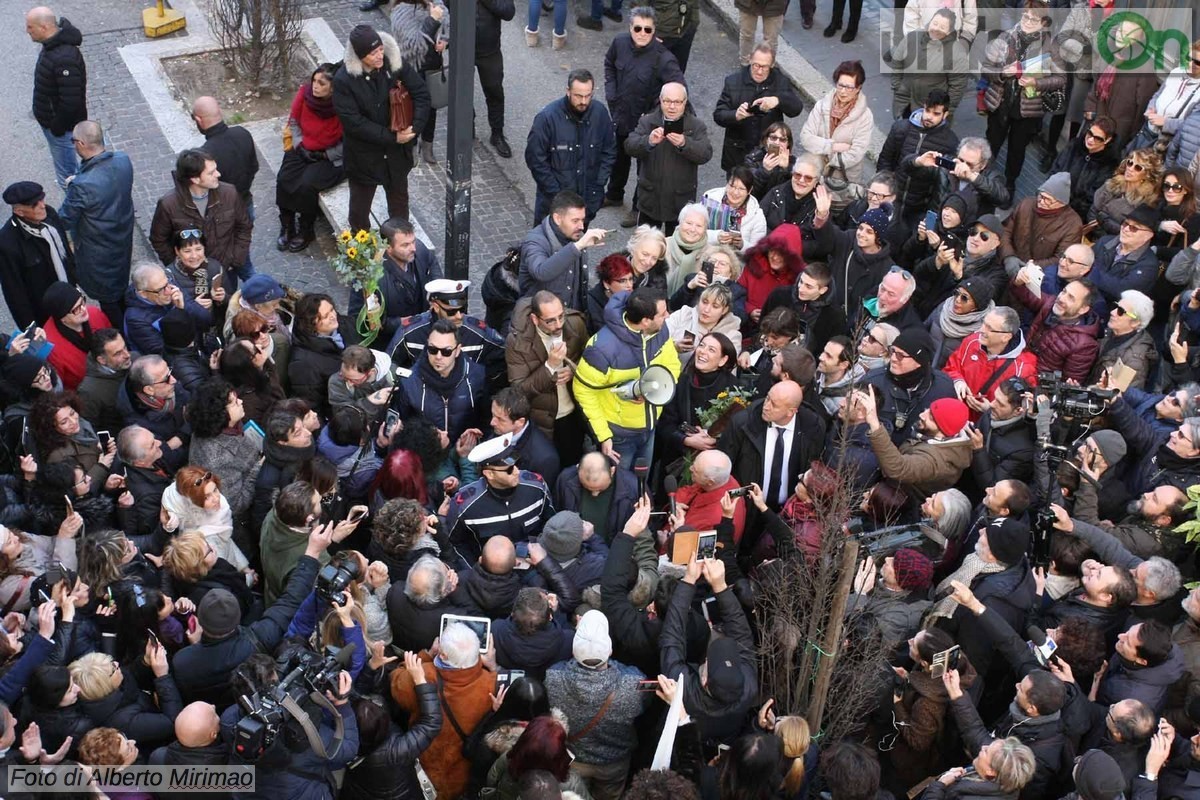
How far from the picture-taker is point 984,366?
8250mm

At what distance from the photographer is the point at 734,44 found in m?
14.1

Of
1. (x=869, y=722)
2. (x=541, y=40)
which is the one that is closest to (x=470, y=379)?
(x=869, y=722)

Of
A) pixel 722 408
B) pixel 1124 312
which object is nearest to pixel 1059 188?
pixel 1124 312

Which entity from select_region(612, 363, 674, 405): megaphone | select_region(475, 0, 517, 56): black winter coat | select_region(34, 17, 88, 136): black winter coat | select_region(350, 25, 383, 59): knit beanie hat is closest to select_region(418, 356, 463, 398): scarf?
select_region(612, 363, 674, 405): megaphone

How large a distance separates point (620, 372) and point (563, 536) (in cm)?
154

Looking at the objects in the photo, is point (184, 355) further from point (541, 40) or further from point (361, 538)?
point (541, 40)

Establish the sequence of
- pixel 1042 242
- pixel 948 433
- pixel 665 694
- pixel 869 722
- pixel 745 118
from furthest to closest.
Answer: pixel 745 118
pixel 1042 242
pixel 948 433
pixel 869 722
pixel 665 694

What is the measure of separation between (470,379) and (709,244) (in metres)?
2.11

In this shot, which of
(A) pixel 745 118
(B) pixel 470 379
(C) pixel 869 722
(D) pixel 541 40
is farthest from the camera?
(D) pixel 541 40

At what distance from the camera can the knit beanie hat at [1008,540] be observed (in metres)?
6.70

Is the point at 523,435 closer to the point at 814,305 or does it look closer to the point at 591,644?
the point at 591,644

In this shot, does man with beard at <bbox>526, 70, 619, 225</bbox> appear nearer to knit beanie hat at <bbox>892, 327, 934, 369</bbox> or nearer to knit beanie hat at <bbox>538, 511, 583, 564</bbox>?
knit beanie hat at <bbox>892, 327, 934, 369</bbox>

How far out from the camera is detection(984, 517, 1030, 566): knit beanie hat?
6.70m

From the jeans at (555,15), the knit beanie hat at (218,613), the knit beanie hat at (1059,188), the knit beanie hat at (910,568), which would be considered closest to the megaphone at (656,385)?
the knit beanie hat at (910,568)
